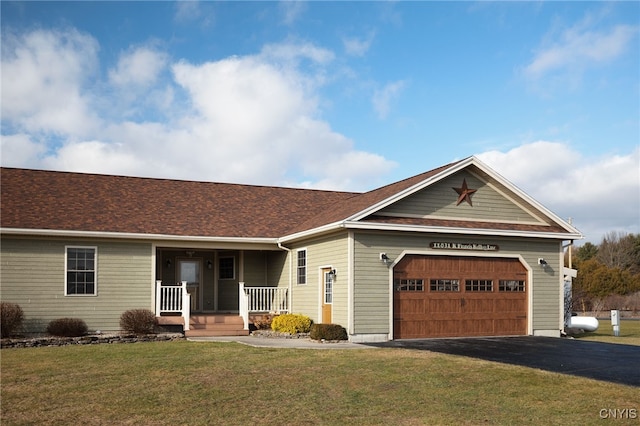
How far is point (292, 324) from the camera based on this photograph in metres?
19.8

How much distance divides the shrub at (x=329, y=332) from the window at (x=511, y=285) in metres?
5.39

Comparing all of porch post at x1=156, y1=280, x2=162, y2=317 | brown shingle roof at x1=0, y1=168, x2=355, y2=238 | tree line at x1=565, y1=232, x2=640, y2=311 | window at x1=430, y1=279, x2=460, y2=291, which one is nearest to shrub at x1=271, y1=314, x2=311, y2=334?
brown shingle roof at x1=0, y1=168, x2=355, y2=238

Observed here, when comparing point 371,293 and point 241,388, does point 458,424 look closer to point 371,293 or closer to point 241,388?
point 241,388

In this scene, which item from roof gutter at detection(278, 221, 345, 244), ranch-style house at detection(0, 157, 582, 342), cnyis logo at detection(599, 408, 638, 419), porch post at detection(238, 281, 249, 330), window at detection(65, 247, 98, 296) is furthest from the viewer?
porch post at detection(238, 281, 249, 330)

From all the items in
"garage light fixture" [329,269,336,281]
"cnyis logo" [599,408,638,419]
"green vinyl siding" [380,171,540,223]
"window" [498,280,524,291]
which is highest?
"green vinyl siding" [380,171,540,223]

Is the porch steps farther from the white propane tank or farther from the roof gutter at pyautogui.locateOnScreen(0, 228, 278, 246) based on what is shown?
the white propane tank

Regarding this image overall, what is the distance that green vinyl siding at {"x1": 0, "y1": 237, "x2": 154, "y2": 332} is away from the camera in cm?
1983

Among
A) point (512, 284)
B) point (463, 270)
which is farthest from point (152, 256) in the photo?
point (512, 284)

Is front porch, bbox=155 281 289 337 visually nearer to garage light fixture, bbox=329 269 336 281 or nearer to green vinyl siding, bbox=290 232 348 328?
green vinyl siding, bbox=290 232 348 328

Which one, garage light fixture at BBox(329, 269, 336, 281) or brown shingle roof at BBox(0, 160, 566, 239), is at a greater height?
brown shingle roof at BBox(0, 160, 566, 239)

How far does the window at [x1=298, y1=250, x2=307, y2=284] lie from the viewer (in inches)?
856

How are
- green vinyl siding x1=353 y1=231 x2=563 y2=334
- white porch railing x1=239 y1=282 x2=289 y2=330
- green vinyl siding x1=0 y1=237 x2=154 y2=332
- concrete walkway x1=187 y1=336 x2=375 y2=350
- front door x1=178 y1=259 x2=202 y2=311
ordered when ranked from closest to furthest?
concrete walkway x1=187 y1=336 x2=375 y2=350 < green vinyl siding x1=353 y1=231 x2=563 y2=334 < green vinyl siding x1=0 y1=237 x2=154 y2=332 < white porch railing x1=239 y1=282 x2=289 y2=330 < front door x1=178 y1=259 x2=202 y2=311

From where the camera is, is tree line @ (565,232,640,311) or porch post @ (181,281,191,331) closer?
porch post @ (181,281,191,331)

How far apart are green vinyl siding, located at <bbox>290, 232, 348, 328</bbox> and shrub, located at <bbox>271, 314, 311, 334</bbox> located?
0.49 m
